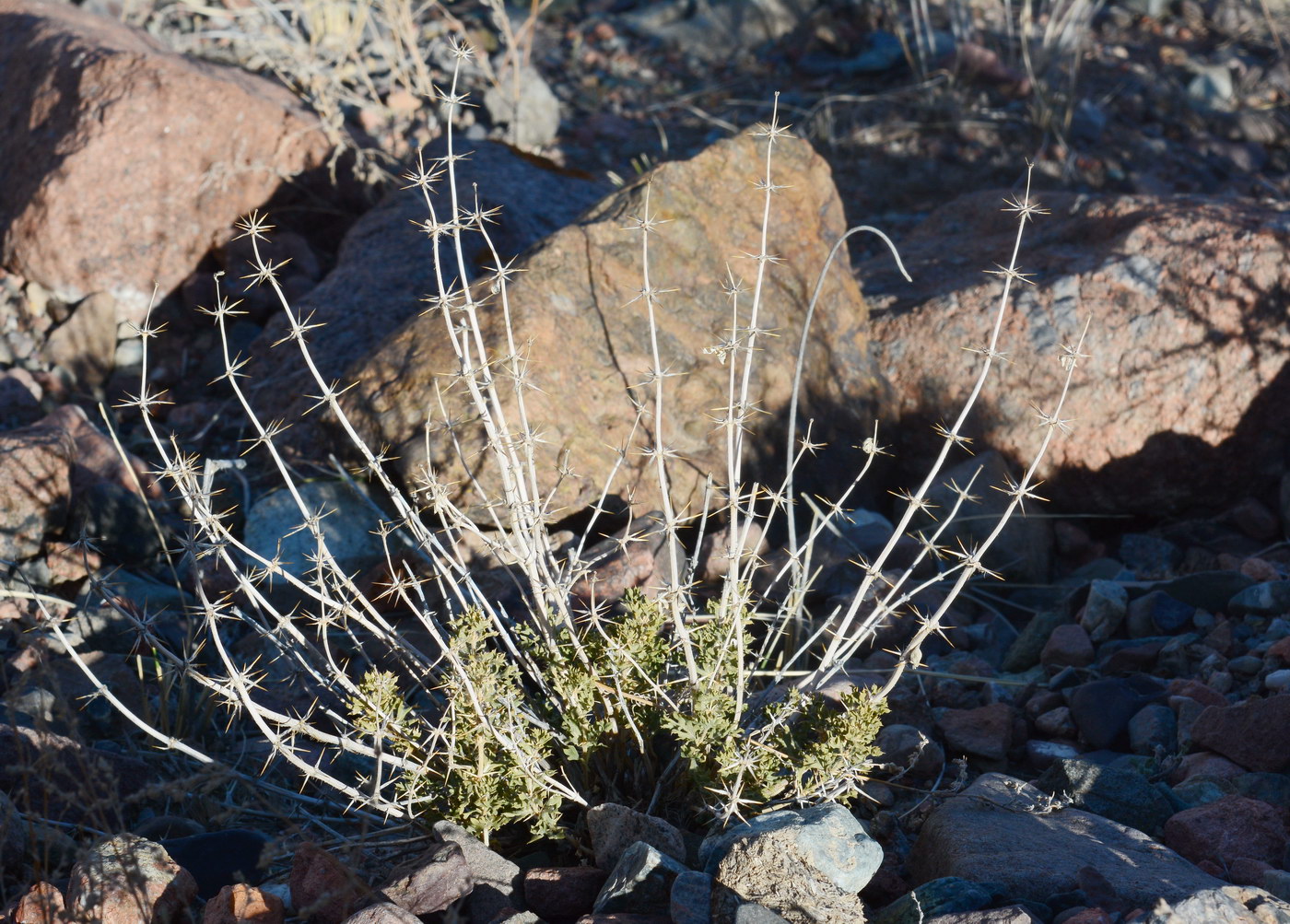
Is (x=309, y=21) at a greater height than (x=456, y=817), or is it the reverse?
(x=309, y=21)

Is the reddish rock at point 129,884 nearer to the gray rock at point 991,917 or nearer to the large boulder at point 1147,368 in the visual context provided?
the gray rock at point 991,917

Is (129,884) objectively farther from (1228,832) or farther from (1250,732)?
(1250,732)

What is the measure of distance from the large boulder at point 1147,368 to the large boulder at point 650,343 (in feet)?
1.36

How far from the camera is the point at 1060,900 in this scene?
6.64ft

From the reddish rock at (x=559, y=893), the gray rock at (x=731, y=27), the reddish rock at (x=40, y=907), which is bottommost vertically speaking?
the reddish rock at (x=559, y=893)

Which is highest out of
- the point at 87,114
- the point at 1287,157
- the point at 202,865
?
the point at 87,114

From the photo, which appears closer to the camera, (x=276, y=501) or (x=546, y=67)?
(x=276, y=501)

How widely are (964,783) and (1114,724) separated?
48 centimetres

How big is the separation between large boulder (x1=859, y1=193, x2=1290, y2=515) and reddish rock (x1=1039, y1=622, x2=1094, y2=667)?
99 cm

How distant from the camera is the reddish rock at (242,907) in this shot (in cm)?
207

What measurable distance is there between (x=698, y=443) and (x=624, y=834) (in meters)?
1.69

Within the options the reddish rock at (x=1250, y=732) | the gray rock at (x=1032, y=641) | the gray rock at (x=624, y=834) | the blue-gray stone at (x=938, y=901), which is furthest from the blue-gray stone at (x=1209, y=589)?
the gray rock at (x=624, y=834)

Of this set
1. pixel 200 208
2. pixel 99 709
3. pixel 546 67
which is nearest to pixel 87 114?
pixel 200 208

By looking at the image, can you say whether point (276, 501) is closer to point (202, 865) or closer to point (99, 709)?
point (99, 709)
